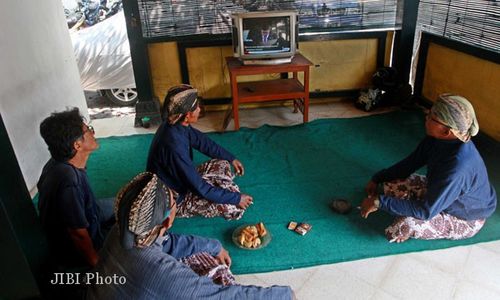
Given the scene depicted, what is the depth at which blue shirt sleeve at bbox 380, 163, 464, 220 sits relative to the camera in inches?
68.2

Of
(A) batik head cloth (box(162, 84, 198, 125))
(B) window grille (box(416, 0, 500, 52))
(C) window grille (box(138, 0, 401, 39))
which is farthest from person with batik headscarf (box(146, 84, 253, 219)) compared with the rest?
(B) window grille (box(416, 0, 500, 52))

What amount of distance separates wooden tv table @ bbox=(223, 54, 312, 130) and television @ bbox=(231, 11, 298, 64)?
0.29ft

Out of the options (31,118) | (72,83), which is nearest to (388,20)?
(72,83)

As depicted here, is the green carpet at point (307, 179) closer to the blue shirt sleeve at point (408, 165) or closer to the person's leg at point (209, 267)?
the blue shirt sleeve at point (408, 165)

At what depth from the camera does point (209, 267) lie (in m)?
1.54

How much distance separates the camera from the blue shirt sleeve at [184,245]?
1.46m

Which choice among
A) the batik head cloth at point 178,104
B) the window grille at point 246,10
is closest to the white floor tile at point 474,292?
the batik head cloth at point 178,104

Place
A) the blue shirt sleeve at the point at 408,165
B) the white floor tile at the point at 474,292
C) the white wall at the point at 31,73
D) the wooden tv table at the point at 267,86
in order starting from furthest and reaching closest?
the wooden tv table at the point at 267,86 < the white wall at the point at 31,73 < the blue shirt sleeve at the point at 408,165 < the white floor tile at the point at 474,292

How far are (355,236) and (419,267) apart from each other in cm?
35

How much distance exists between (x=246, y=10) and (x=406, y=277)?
289 centimetres

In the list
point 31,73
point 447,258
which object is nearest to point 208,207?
point 447,258

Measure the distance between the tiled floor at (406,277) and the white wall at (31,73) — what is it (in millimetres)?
1811

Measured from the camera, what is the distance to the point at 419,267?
1858 mm

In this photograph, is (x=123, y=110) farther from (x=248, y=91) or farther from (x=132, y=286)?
(x=132, y=286)
